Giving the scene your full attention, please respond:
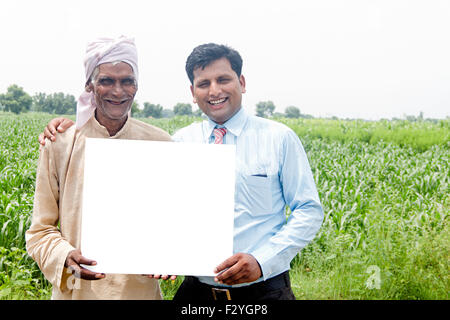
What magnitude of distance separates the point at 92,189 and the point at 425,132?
358 inches

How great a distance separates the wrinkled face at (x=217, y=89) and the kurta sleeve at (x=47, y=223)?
1.88ft

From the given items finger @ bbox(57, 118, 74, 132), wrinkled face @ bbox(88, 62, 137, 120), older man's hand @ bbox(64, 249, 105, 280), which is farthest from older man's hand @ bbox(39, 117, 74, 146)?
older man's hand @ bbox(64, 249, 105, 280)

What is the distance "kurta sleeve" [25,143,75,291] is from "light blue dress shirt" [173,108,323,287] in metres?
0.55

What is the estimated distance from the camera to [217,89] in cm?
155

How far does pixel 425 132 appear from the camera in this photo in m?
9.14

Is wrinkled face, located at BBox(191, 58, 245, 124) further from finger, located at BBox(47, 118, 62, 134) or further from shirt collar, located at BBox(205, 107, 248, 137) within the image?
finger, located at BBox(47, 118, 62, 134)

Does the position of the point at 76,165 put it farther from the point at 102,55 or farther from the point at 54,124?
the point at 102,55

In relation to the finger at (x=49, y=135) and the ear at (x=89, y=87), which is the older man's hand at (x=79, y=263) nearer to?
the finger at (x=49, y=135)

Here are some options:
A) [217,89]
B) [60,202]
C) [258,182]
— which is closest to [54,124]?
[60,202]

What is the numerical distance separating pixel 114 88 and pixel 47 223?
54cm

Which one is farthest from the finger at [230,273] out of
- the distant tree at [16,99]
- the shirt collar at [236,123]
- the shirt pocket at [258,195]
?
the distant tree at [16,99]

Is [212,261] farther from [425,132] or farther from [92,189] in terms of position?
[425,132]
